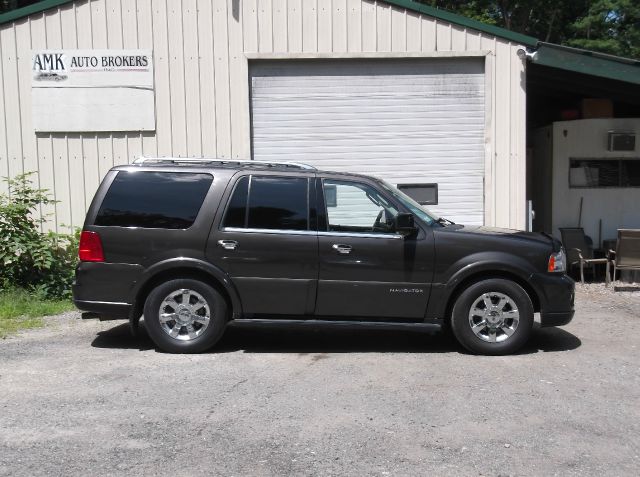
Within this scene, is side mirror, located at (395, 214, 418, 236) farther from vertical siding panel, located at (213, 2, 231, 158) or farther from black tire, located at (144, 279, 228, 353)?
vertical siding panel, located at (213, 2, 231, 158)

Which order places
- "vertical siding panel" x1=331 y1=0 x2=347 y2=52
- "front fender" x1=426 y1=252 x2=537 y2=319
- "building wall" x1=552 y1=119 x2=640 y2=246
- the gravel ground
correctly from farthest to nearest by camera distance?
"building wall" x1=552 y1=119 x2=640 y2=246 → "vertical siding panel" x1=331 y1=0 x2=347 y2=52 → "front fender" x1=426 y1=252 x2=537 y2=319 → the gravel ground

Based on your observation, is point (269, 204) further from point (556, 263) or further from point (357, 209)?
point (556, 263)

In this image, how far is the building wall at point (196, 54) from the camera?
1051 cm

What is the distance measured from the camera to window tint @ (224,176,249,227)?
22.6ft

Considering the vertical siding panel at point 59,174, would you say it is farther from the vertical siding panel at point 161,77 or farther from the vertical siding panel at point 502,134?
the vertical siding panel at point 502,134

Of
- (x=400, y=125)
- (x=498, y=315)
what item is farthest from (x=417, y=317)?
(x=400, y=125)

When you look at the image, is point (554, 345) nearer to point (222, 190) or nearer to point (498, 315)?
point (498, 315)

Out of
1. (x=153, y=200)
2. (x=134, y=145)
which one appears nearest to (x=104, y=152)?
(x=134, y=145)

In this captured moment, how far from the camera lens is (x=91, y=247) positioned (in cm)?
686

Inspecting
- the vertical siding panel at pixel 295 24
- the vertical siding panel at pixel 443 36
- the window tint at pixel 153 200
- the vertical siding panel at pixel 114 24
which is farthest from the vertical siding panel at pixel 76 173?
the vertical siding panel at pixel 443 36

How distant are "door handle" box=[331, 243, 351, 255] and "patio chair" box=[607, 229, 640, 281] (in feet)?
19.1

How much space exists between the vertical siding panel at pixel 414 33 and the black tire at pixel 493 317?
Result: 16.9 ft

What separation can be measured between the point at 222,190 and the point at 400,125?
477 cm

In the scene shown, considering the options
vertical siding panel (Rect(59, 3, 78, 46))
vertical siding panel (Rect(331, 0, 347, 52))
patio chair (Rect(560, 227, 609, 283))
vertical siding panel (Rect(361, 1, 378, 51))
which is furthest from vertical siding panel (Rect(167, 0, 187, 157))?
patio chair (Rect(560, 227, 609, 283))
